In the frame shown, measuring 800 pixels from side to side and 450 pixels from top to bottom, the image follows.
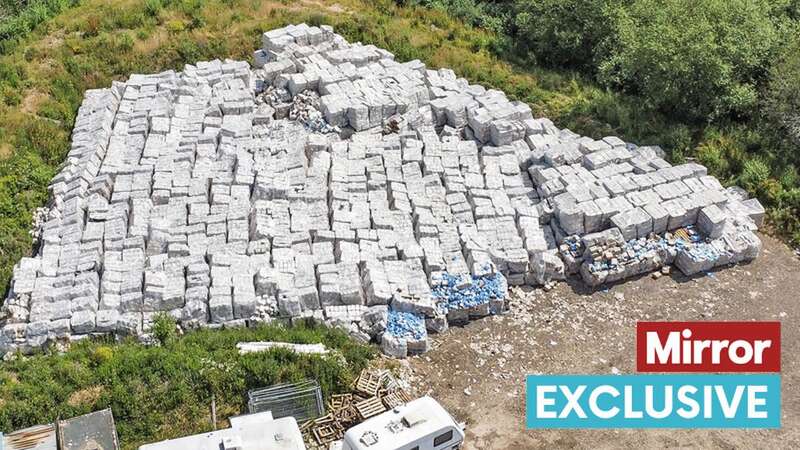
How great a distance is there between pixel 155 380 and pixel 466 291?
25.3 feet

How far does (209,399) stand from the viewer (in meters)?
18.6

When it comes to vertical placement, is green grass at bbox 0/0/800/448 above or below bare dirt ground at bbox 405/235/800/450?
above

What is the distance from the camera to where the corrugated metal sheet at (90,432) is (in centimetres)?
1712

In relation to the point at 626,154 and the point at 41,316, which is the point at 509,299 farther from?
the point at 41,316

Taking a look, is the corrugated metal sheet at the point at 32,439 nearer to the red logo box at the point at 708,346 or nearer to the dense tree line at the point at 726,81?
the red logo box at the point at 708,346

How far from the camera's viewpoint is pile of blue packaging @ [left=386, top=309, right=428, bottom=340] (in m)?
20.3

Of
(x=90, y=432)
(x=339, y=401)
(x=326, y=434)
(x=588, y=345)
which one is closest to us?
(x=90, y=432)

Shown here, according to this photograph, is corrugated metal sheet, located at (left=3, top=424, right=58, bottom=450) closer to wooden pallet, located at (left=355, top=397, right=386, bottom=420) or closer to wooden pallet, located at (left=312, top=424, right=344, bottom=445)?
wooden pallet, located at (left=312, top=424, right=344, bottom=445)

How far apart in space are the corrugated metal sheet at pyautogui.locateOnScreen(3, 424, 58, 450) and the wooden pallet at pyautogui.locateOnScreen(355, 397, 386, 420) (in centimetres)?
621

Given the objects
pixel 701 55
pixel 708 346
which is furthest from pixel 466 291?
pixel 701 55

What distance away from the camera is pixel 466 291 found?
21375mm

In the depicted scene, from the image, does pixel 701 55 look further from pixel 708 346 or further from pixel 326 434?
pixel 326 434

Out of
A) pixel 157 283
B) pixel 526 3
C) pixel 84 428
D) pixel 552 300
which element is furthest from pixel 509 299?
pixel 526 3

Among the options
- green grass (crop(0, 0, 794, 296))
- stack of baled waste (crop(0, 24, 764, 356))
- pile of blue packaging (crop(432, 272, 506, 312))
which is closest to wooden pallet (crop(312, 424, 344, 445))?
stack of baled waste (crop(0, 24, 764, 356))
